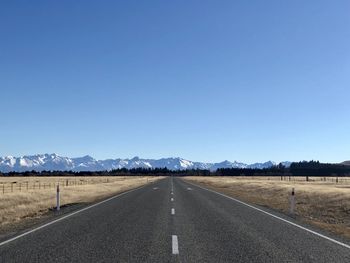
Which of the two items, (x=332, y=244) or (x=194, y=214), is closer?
(x=332, y=244)

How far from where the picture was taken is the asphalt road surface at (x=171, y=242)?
10727mm

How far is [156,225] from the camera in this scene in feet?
56.5

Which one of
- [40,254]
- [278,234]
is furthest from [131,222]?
[40,254]

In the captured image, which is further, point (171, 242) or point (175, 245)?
point (171, 242)

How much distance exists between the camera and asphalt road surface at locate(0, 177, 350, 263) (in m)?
10.7

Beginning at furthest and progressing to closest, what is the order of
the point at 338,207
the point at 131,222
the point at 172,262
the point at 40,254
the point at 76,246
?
the point at 338,207, the point at 131,222, the point at 76,246, the point at 40,254, the point at 172,262

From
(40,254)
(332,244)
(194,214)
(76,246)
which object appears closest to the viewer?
(40,254)

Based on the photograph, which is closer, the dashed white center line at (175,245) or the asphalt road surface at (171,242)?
the asphalt road surface at (171,242)

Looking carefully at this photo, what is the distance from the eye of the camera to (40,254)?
10.9 m

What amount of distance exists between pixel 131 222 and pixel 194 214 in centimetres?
452

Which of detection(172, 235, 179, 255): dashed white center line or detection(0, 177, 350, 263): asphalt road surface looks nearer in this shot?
detection(0, 177, 350, 263): asphalt road surface

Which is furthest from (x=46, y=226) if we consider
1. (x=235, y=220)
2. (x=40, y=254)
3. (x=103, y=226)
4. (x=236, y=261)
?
(x=236, y=261)

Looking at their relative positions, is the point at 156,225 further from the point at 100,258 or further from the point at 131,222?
the point at 100,258

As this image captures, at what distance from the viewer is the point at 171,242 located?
12953mm
